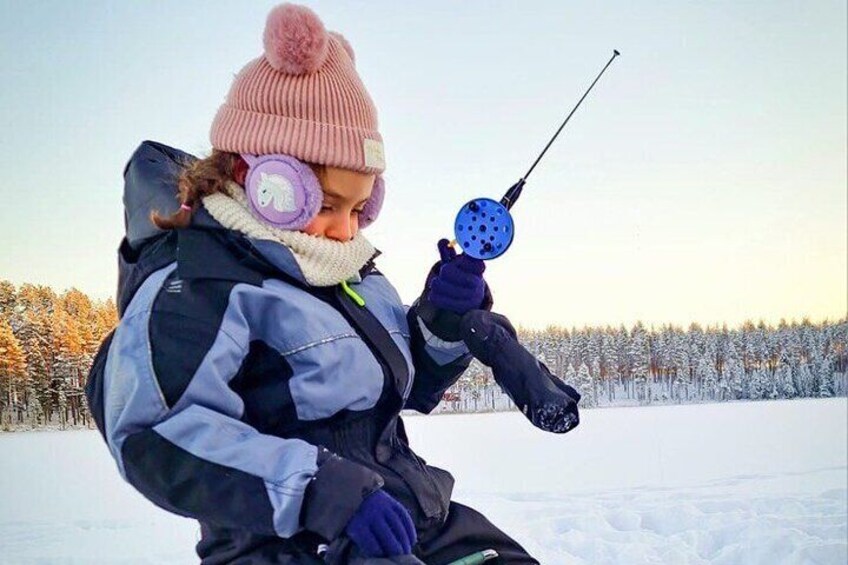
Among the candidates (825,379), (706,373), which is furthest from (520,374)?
(706,373)

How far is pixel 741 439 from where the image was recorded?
15.0 metres

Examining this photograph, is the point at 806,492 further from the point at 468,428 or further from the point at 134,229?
the point at 468,428

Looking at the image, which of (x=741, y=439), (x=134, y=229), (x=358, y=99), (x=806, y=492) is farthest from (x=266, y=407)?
(x=741, y=439)

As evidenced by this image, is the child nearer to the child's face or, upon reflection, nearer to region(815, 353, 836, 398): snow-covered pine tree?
the child's face

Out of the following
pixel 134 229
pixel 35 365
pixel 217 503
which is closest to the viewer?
pixel 217 503

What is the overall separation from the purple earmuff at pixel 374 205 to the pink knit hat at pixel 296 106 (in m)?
0.20

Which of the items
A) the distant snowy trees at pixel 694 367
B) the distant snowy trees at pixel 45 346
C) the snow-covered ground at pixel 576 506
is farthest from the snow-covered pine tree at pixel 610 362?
the distant snowy trees at pixel 45 346

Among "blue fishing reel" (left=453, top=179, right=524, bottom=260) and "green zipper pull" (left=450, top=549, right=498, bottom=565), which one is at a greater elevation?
"blue fishing reel" (left=453, top=179, right=524, bottom=260)

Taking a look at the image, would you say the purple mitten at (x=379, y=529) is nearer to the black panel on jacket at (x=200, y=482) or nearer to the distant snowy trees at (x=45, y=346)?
Answer: the black panel on jacket at (x=200, y=482)

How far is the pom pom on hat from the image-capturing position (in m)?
1.46

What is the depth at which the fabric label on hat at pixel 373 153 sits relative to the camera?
1536 mm

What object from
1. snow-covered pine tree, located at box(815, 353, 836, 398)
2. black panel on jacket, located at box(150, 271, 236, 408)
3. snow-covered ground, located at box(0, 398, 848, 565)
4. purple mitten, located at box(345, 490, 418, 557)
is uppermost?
black panel on jacket, located at box(150, 271, 236, 408)

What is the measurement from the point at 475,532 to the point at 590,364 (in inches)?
1114

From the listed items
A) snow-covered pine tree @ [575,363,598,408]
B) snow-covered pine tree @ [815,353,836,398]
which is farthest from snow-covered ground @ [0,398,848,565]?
snow-covered pine tree @ [575,363,598,408]
